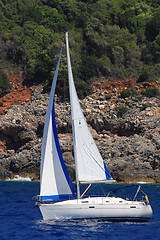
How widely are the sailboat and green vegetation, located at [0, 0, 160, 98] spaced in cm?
4458

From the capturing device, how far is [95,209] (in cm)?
2542

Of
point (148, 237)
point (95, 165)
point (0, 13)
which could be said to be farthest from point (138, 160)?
point (0, 13)

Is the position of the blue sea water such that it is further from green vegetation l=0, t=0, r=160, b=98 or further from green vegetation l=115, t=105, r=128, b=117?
green vegetation l=0, t=0, r=160, b=98

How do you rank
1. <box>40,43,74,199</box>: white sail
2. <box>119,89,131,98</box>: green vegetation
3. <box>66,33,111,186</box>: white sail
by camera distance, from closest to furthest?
1. <box>40,43,74,199</box>: white sail
2. <box>66,33,111,186</box>: white sail
3. <box>119,89,131,98</box>: green vegetation

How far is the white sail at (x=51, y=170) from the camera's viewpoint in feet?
85.6

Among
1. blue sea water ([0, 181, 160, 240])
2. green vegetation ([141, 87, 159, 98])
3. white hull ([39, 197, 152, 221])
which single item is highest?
green vegetation ([141, 87, 159, 98])

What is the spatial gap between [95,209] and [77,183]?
72.3 inches

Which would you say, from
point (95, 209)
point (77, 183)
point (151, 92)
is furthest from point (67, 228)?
point (151, 92)

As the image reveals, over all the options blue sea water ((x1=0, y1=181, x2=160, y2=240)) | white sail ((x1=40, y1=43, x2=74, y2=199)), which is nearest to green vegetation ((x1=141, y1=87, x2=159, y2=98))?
blue sea water ((x1=0, y1=181, x2=160, y2=240))

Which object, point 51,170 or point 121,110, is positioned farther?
point 121,110

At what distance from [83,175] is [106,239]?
5055 millimetres

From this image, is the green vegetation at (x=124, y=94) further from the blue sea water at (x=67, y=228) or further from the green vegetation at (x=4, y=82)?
the blue sea water at (x=67, y=228)

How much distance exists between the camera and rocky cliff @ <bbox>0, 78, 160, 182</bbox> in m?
55.0

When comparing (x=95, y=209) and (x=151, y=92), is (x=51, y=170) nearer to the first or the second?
(x=95, y=209)
